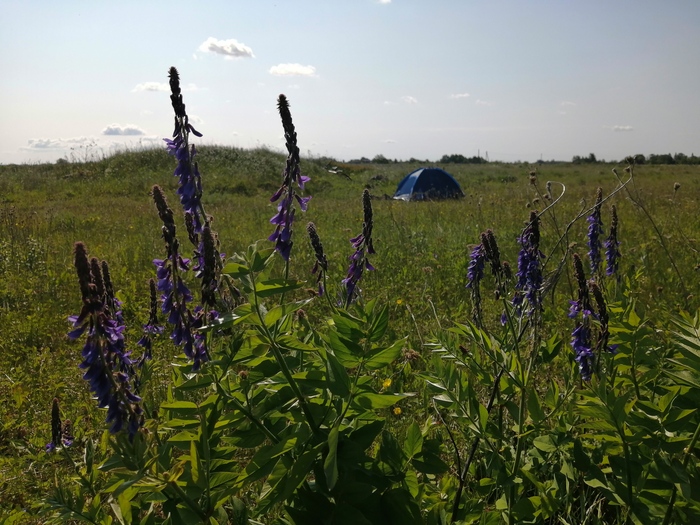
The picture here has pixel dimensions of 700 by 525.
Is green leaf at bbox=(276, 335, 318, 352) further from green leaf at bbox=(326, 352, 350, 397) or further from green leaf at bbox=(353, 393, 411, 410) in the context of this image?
green leaf at bbox=(353, 393, 411, 410)

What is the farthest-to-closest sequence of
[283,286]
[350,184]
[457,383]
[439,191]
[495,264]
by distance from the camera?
1. [350,184]
2. [439,191]
3. [495,264]
4. [457,383]
5. [283,286]

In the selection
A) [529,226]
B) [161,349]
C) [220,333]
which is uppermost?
[529,226]

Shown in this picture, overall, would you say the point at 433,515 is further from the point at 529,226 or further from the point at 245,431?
the point at 529,226

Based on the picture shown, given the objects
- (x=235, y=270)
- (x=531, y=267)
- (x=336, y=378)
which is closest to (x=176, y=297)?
(x=235, y=270)

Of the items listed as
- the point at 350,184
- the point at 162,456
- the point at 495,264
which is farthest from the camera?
the point at 350,184

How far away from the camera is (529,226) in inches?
88.6

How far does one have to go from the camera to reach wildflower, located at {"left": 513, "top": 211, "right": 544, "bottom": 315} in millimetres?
Answer: 2145

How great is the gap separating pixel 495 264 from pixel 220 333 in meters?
1.17

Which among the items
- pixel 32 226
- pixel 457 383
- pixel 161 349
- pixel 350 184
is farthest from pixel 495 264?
pixel 350 184

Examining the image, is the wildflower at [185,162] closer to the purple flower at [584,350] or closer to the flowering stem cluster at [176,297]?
the flowering stem cluster at [176,297]

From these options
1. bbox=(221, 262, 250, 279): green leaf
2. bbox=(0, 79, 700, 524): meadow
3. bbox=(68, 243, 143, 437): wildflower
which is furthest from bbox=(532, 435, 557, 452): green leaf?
bbox=(68, 243, 143, 437): wildflower

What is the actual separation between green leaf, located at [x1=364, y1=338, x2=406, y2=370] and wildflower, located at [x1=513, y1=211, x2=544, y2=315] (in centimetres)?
91

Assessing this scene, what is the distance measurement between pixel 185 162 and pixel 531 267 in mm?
1608

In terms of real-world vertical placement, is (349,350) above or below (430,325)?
above
